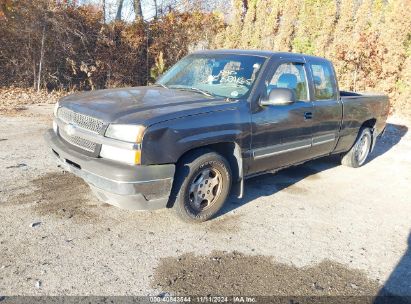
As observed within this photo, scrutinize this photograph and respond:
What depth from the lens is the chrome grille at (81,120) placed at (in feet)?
11.8

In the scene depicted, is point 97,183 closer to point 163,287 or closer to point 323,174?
point 163,287

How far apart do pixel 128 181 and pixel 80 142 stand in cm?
80

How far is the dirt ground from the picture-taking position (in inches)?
122

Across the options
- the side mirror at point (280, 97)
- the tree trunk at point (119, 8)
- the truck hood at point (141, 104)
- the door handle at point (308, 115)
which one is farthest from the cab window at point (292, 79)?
the tree trunk at point (119, 8)

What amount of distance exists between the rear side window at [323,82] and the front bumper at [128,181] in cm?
278

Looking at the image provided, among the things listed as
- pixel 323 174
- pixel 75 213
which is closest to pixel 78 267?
pixel 75 213

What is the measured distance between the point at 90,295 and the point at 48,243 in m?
0.89

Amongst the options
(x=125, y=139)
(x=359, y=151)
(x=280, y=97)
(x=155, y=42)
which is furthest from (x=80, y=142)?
(x=155, y=42)

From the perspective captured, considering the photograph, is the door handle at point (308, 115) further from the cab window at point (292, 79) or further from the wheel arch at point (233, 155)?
the wheel arch at point (233, 155)

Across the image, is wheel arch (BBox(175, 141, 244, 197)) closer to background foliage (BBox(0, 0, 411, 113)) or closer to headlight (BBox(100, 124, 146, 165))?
headlight (BBox(100, 124, 146, 165))

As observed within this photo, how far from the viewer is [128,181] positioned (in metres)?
3.34

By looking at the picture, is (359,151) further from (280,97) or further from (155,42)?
(155,42)

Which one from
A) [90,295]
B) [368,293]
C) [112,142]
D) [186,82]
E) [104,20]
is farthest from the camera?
[104,20]

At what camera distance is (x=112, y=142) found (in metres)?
3.45
